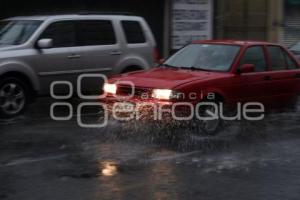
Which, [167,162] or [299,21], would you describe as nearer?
[167,162]

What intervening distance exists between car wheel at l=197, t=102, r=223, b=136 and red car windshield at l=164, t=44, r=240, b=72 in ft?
2.61

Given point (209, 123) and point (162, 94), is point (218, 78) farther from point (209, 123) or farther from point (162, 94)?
point (162, 94)

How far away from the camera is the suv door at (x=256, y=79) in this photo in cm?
1055

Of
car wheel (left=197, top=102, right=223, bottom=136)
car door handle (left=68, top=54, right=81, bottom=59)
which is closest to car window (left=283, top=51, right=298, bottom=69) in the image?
car wheel (left=197, top=102, right=223, bottom=136)

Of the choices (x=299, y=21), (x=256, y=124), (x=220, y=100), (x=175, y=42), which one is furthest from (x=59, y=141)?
(x=299, y=21)

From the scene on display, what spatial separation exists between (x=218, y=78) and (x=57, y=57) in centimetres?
329

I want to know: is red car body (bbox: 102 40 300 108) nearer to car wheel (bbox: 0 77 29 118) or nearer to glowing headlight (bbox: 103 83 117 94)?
glowing headlight (bbox: 103 83 117 94)

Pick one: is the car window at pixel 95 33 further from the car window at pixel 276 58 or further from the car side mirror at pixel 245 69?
the car side mirror at pixel 245 69

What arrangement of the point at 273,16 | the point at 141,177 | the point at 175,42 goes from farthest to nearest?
the point at 273,16 < the point at 175,42 < the point at 141,177

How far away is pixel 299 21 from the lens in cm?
2277

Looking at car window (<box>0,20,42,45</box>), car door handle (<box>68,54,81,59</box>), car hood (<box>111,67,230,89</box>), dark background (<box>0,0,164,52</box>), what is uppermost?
dark background (<box>0,0,164,52</box>)

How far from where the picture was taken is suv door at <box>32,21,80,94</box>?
464 inches

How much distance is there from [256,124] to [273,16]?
11043mm

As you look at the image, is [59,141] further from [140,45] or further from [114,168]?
[140,45]
